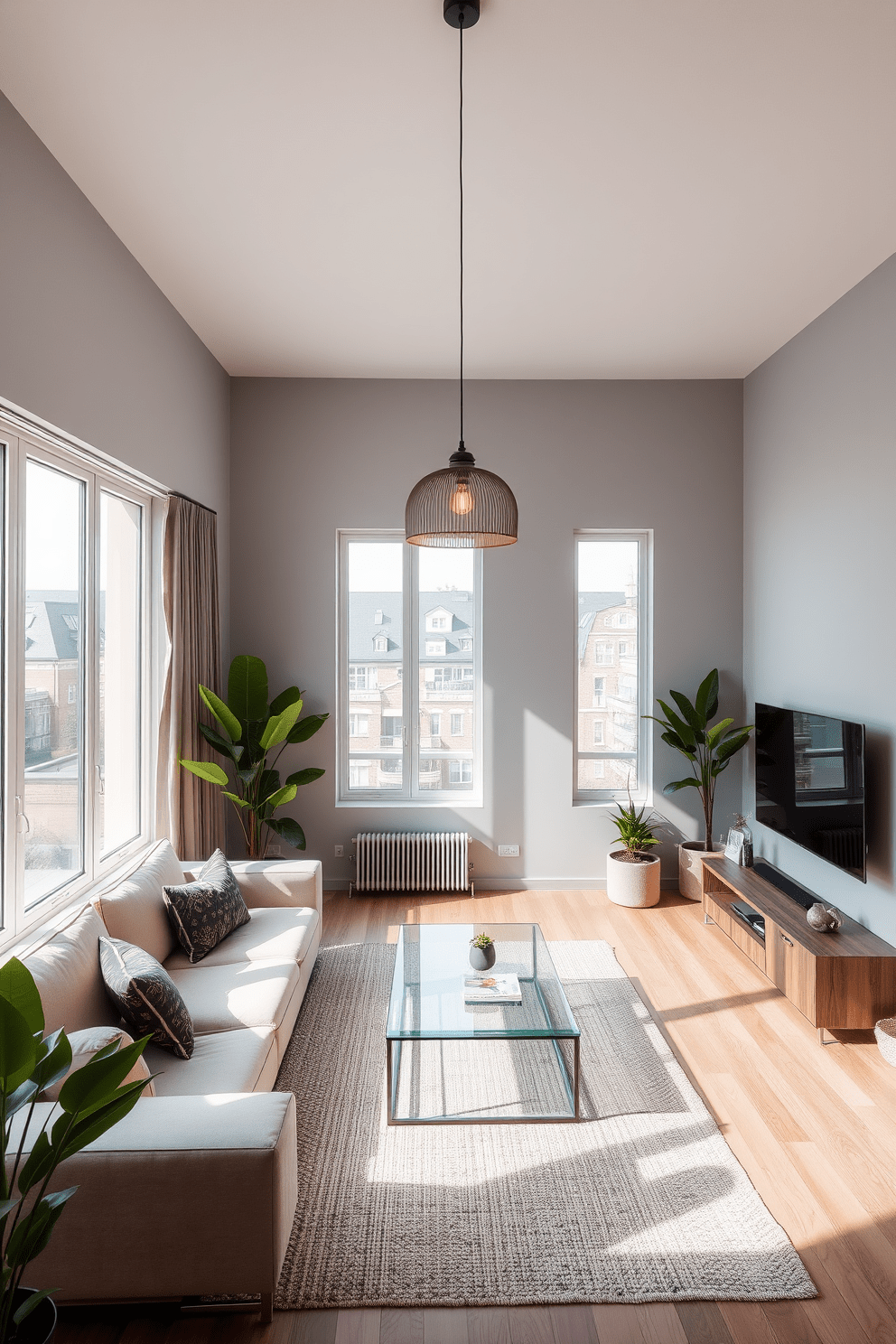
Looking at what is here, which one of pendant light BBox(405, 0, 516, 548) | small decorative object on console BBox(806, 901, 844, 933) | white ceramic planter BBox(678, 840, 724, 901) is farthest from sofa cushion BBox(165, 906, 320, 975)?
white ceramic planter BBox(678, 840, 724, 901)

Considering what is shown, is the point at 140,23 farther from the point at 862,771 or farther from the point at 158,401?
the point at 862,771

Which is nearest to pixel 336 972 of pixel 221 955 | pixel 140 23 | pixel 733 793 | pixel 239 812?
pixel 221 955

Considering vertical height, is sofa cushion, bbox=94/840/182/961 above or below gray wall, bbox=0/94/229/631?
below

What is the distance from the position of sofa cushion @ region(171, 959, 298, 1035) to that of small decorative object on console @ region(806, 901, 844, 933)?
7.51ft

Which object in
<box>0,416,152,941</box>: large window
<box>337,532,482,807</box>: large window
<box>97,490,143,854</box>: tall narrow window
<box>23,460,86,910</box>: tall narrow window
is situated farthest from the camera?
<box>337,532,482,807</box>: large window

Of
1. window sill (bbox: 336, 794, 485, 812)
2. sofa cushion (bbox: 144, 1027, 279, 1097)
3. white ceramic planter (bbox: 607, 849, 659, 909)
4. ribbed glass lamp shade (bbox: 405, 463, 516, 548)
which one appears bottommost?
white ceramic planter (bbox: 607, 849, 659, 909)

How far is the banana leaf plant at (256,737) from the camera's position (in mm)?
4535

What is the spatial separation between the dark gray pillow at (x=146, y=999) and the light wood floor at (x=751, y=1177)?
656 millimetres

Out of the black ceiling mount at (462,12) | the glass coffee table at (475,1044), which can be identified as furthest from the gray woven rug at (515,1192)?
the black ceiling mount at (462,12)

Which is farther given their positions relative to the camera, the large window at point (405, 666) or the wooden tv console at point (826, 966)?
the large window at point (405, 666)

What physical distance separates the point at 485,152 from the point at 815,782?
319 centimetres

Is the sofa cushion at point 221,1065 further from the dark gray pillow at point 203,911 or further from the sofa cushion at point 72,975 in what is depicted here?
the dark gray pillow at point 203,911

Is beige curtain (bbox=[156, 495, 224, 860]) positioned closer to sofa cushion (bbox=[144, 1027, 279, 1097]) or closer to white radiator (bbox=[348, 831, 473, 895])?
white radiator (bbox=[348, 831, 473, 895])

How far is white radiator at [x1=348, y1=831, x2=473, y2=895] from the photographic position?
5.20 meters
